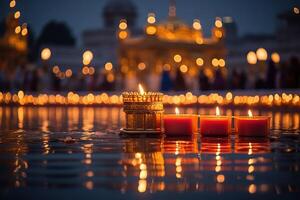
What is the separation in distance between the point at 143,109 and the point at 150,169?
243 cm

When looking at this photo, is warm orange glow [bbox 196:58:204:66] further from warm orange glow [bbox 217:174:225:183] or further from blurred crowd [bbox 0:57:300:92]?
warm orange glow [bbox 217:174:225:183]

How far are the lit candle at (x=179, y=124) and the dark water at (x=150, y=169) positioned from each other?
1.20ft

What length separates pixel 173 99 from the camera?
859 inches

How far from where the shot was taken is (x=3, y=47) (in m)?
34.4

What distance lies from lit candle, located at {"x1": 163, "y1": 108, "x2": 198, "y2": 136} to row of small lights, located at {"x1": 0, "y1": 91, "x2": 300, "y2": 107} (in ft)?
31.7

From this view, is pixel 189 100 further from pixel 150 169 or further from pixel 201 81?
pixel 150 169

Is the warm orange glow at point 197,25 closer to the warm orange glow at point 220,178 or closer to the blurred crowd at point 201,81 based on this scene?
the blurred crowd at point 201,81

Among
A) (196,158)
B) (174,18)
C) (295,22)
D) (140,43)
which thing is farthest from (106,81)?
(295,22)

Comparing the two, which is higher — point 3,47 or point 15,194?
point 3,47

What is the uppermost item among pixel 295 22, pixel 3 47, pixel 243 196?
pixel 295 22

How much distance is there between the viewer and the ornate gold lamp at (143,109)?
6.50m

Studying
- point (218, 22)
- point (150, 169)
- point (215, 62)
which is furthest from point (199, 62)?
point (150, 169)

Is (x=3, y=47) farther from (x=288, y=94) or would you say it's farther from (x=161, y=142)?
(x=161, y=142)

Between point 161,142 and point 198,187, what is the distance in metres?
2.66
